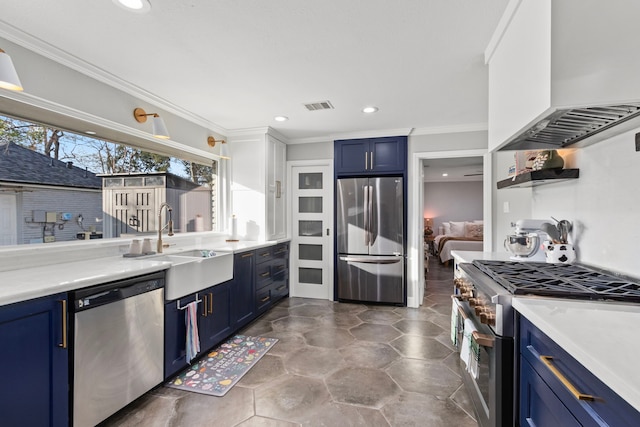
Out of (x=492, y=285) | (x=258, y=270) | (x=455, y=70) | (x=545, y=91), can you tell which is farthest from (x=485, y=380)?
(x=258, y=270)

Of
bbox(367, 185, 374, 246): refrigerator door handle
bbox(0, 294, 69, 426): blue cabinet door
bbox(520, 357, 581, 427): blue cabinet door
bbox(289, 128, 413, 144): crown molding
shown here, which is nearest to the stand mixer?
bbox(520, 357, 581, 427): blue cabinet door

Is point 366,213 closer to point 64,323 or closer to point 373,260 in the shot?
point 373,260

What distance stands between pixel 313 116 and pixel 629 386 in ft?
11.0

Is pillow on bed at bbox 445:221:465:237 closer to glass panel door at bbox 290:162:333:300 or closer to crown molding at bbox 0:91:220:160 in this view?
glass panel door at bbox 290:162:333:300

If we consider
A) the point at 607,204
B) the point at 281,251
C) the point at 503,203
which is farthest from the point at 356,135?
the point at 607,204

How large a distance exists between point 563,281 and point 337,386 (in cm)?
163

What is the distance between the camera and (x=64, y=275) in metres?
1.77

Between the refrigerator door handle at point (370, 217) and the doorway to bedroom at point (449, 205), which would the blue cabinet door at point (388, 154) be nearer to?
the refrigerator door handle at point (370, 217)

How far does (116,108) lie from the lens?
101 inches

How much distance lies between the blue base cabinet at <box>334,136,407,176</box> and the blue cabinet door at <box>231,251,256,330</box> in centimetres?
185

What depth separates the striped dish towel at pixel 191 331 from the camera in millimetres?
2363

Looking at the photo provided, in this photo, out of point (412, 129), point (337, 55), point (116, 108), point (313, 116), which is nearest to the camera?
point (337, 55)

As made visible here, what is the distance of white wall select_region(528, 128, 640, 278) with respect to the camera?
1.51 metres

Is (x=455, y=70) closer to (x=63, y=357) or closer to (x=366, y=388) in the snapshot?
(x=366, y=388)
